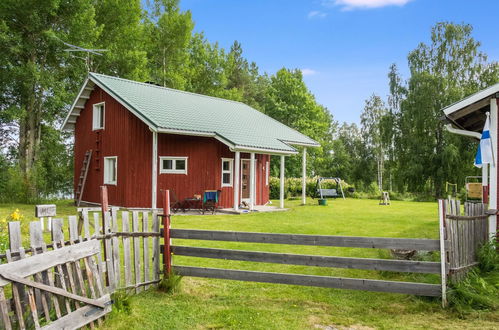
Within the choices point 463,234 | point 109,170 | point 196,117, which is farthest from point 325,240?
point 109,170

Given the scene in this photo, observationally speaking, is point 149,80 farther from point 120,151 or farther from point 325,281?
point 325,281

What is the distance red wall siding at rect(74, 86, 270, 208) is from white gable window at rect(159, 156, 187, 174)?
0.57ft

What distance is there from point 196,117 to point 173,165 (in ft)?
8.54

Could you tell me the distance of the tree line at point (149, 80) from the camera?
84.5 feet

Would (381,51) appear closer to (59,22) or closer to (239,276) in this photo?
(59,22)

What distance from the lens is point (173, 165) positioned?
17891 mm

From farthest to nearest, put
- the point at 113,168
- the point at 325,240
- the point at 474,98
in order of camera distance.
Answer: the point at 113,168 → the point at 474,98 → the point at 325,240

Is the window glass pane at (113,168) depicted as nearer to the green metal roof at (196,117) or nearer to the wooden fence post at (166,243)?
the green metal roof at (196,117)

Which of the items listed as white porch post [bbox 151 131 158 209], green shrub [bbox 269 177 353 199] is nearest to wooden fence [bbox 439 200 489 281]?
white porch post [bbox 151 131 158 209]

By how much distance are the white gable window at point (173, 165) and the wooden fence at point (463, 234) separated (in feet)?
42.0

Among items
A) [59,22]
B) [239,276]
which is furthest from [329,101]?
[239,276]

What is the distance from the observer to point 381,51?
120 feet

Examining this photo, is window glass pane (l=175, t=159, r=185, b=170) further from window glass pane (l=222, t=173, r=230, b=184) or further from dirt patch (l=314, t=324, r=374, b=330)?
dirt patch (l=314, t=324, r=374, b=330)

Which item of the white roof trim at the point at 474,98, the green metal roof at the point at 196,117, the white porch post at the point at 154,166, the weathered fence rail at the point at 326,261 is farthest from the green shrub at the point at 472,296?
the white porch post at the point at 154,166
